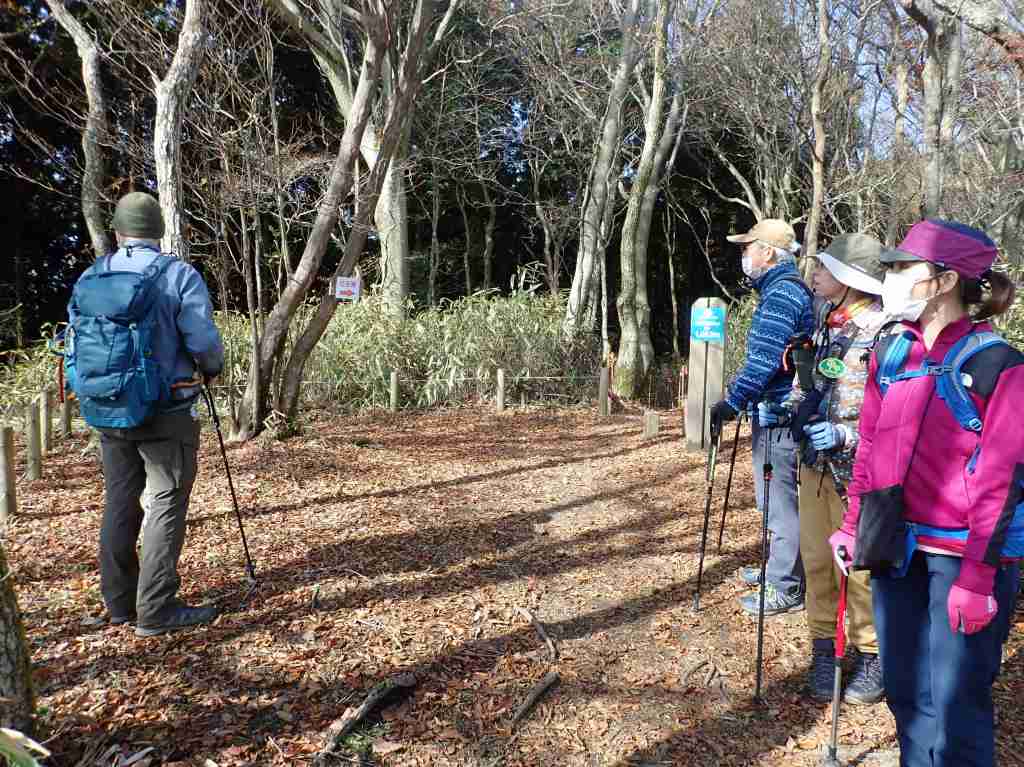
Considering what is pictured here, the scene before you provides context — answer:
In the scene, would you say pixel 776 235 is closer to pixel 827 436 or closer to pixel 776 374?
pixel 776 374

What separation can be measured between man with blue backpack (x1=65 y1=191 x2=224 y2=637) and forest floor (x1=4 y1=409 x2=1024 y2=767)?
10.7 inches

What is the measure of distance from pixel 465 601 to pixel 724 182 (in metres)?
20.6

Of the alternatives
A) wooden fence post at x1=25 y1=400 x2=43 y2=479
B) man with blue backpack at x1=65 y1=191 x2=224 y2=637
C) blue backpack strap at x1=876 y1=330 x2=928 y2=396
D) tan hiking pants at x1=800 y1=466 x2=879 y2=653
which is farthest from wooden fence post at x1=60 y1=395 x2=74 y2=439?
blue backpack strap at x1=876 y1=330 x2=928 y2=396

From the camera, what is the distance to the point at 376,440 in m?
8.05

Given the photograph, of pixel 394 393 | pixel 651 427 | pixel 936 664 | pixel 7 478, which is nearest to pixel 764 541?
pixel 936 664

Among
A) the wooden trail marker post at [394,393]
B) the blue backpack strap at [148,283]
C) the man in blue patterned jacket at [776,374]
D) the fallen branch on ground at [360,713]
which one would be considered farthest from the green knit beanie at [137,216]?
the wooden trail marker post at [394,393]

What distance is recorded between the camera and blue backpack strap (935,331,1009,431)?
1.83 m

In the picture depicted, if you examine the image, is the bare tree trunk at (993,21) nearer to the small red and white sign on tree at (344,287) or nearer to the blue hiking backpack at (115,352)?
the blue hiking backpack at (115,352)

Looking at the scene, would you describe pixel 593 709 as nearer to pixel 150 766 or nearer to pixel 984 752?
pixel 984 752

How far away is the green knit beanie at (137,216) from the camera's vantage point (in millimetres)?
3100

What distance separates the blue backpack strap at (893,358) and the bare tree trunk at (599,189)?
924 cm

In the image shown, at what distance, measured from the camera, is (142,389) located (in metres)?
2.94

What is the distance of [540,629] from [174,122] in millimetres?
5405

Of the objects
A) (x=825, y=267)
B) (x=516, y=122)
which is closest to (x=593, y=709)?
(x=825, y=267)
